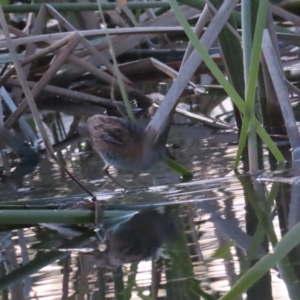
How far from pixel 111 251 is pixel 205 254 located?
200mm

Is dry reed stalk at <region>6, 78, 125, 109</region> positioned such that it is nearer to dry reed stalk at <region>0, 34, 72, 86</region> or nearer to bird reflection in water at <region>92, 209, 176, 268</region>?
dry reed stalk at <region>0, 34, 72, 86</region>

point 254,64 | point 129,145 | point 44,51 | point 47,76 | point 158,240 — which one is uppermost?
point 44,51

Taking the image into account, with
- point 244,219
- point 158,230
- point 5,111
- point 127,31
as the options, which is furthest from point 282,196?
point 5,111

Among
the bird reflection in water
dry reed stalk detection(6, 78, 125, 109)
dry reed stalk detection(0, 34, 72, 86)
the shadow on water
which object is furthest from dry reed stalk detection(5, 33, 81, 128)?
the bird reflection in water

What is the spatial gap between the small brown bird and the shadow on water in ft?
0.23

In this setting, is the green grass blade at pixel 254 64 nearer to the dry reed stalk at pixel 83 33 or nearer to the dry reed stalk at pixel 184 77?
the dry reed stalk at pixel 184 77

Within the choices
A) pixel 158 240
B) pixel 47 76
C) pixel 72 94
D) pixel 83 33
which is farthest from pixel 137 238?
pixel 72 94

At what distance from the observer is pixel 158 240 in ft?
4.86

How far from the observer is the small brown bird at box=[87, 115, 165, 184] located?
6.36 feet

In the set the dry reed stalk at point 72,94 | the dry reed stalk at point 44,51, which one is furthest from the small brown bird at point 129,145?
the dry reed stalk at point 72,94

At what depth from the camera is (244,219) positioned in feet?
5.05

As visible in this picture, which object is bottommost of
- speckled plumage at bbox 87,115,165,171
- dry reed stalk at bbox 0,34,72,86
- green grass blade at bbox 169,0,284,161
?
speckled plumage at bbox 87,115,165,171

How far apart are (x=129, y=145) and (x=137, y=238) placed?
0.47 meters

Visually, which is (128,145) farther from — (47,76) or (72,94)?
(72,94)
